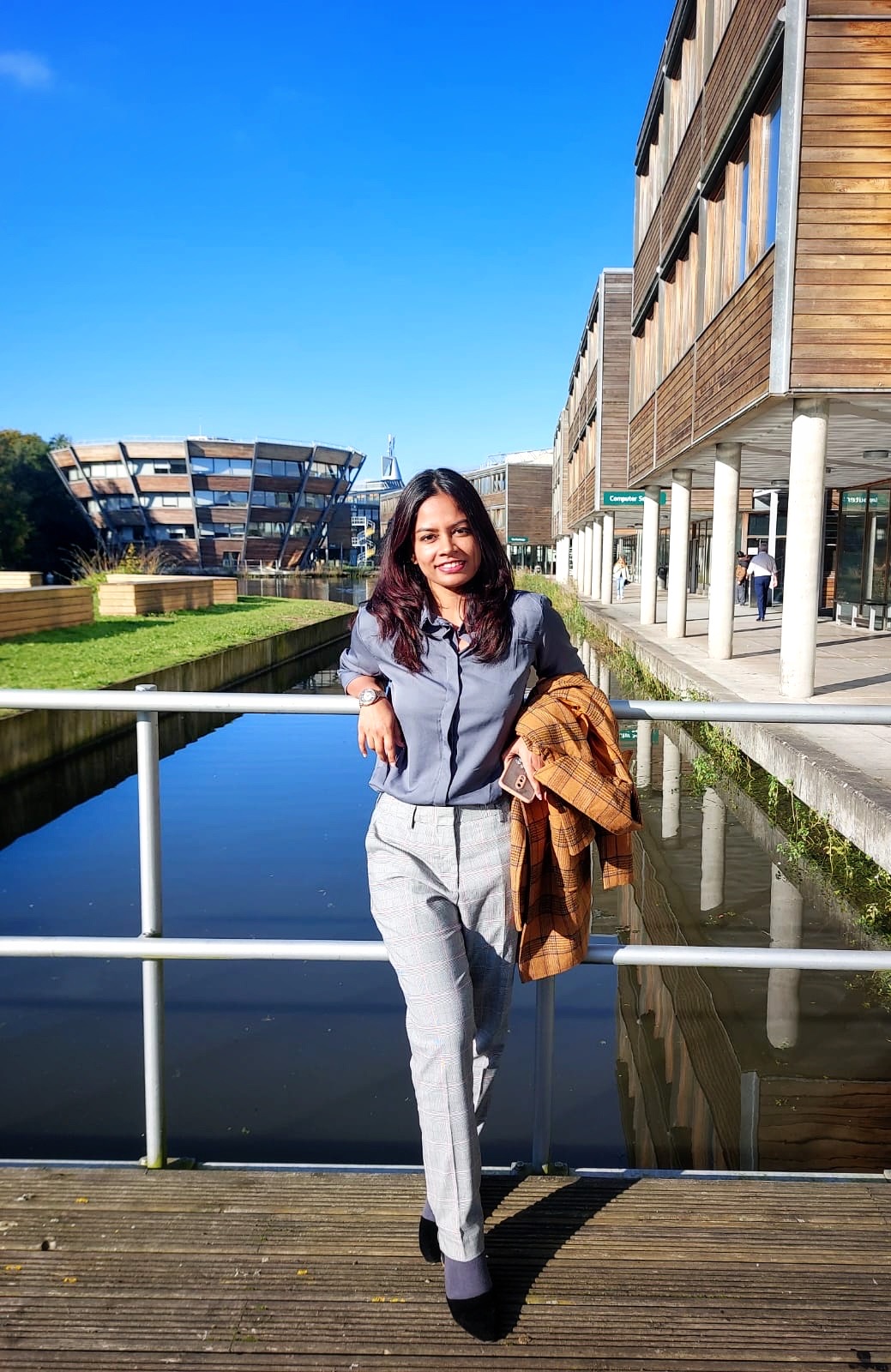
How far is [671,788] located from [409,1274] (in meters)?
7.83

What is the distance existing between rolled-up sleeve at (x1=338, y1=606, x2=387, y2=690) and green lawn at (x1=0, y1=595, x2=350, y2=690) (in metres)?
6.59

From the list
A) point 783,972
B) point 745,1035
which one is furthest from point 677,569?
point 745,1035

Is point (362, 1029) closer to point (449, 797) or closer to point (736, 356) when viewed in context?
point (449, 797)

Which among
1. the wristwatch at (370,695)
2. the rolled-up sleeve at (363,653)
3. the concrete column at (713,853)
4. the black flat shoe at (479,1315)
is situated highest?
the rolled-up sleeve at (363,653)

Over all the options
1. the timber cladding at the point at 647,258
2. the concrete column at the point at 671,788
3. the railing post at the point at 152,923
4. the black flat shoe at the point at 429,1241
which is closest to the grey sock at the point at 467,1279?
the black flat shoe at the point at 429,1241

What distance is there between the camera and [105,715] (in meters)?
12.2

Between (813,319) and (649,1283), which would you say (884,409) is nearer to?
→ (813,319)

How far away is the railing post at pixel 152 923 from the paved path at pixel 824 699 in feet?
9.54

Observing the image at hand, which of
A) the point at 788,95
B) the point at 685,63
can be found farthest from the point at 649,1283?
the point at 685,63

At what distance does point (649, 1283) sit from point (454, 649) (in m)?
1.41

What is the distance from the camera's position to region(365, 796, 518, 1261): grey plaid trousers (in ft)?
7.19

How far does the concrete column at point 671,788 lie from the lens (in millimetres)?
8445

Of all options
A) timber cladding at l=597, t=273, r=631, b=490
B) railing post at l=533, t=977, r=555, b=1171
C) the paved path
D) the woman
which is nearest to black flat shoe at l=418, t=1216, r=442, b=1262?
the woman

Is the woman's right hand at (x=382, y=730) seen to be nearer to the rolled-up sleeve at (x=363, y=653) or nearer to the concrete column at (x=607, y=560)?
the rolled-up sleeve at (x=363, y=653)
